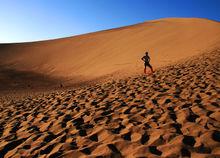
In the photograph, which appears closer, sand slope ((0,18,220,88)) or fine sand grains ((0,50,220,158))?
fine sand grains ((0,50,220,158))

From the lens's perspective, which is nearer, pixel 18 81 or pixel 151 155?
pixel 151 155

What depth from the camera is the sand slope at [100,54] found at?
73.5 feet

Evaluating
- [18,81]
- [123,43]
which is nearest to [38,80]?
[18,81]

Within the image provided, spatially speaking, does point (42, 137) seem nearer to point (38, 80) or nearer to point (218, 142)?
point (218, 142)

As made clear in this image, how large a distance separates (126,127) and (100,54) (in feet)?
89.1

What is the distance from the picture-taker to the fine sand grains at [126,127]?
3871mm

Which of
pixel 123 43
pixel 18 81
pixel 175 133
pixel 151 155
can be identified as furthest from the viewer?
pixel 123 43

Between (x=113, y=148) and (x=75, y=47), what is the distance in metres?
36.1

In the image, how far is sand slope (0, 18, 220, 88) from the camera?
22.4 meters

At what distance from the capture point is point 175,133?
421 centimetres

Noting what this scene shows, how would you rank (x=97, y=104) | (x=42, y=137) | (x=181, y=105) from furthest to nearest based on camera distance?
1. (x=97, y=104)
2. (x=181, y=105)
3. (x=42, y=137)

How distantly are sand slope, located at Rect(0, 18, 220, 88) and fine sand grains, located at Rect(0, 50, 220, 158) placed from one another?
42.3ft

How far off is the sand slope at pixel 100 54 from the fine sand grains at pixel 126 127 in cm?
1290

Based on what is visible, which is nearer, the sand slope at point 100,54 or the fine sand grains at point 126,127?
the fine sand grains at point 126,127
